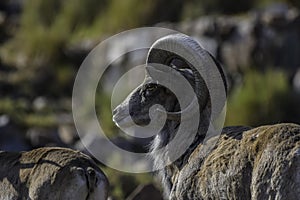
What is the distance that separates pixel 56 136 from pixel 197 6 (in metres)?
8.72

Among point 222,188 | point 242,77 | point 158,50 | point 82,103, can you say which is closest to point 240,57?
point 242,77

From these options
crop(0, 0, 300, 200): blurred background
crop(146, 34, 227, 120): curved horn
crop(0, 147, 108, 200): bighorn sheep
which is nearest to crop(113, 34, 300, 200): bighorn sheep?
crop(146, 34, 227, 120): curved horn

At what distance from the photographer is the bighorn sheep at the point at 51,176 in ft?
34.6

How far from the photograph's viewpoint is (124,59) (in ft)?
87.0

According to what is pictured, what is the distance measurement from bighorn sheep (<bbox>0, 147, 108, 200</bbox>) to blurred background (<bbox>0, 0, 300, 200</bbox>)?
3.51 metres

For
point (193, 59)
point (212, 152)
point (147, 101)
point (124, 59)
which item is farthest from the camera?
point (124, 59)

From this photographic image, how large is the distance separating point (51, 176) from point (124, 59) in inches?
626

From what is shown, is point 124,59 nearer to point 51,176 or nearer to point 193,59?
point 193,59

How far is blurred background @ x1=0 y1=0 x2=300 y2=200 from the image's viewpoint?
22.4 meters

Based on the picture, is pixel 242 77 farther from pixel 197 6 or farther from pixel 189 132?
pixel 189 132

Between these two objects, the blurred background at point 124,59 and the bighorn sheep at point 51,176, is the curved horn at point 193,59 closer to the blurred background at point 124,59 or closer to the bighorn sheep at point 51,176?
the bighorn sheep at point 51,176

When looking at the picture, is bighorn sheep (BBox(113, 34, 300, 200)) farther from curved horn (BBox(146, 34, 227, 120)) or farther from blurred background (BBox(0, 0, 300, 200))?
blurred background (BBox(0, 0, 300, 200))

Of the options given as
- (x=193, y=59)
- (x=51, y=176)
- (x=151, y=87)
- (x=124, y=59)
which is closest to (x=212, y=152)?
(x=193, y=59)

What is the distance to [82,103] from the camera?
2678 centimetres
